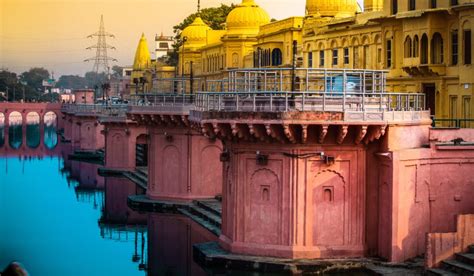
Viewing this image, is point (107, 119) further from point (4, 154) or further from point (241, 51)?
point (4, 154)

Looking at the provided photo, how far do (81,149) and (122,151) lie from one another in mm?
19081

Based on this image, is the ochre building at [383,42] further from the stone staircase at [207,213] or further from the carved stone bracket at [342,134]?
the stone staircase at [207,213]

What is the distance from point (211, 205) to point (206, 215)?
6.80ft

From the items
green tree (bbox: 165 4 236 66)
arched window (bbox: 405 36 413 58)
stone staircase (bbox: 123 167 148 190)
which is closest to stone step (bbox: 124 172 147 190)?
stone staircase (bbox: 123 167 148 190)

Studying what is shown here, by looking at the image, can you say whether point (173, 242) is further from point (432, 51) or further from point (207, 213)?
point (432, 51)

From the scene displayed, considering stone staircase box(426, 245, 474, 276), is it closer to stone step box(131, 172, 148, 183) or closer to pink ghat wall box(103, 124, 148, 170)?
stone step box(131, 172, 148, 183)

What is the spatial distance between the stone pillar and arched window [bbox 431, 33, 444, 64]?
8.33m

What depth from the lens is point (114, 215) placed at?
3978 centimetres

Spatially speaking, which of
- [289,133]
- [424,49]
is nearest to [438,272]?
[289,133]

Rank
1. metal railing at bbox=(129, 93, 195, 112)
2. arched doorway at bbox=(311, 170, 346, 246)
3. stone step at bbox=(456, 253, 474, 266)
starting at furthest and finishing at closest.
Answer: metal railing at bbox=(129, 93, 195, 112) → arched doorway at bbox=(311, 170, 346, 246) → stone step at bbox=(456, 253, 474, 266)

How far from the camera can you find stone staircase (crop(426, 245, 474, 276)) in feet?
69.6

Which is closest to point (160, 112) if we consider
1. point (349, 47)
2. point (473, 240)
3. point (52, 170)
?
point (349, 47)

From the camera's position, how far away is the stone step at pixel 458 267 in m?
21.0

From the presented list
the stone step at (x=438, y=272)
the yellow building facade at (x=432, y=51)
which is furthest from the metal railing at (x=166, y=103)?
the stone step at (x=438, y=272)
